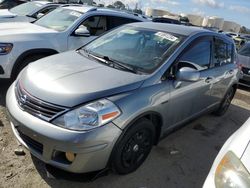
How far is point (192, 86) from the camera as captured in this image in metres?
3.88

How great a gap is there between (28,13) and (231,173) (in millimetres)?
9209

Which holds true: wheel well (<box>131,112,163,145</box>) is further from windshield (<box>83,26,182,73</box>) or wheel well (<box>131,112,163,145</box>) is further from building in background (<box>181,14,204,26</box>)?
building in background (<box>181,14,204,26</box>)

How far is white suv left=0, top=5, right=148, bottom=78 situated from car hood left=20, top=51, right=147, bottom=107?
4.86ft

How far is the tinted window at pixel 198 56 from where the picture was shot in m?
3.74

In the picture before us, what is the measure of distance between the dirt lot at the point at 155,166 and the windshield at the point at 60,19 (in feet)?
5.89

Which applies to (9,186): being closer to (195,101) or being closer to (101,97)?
(101,97)

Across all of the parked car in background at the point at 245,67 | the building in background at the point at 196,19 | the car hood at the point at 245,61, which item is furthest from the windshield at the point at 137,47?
the building in background at the point at 196,19

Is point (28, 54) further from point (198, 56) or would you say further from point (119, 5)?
point (119, 5)

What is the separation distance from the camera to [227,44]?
520 centimetres

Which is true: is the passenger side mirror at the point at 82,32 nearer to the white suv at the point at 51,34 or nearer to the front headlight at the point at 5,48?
the white suv at the point at 51,34

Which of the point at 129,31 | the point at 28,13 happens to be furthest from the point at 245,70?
the point at 28,13

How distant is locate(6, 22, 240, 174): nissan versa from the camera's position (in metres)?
2.65

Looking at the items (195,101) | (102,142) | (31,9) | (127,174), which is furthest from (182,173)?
(31,9)

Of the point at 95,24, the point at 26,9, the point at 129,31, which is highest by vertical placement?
the point at 129,31
